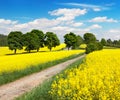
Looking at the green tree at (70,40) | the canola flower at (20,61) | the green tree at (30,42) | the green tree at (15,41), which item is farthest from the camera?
the green tree at (70,40)

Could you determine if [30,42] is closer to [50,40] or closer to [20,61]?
[50,40]

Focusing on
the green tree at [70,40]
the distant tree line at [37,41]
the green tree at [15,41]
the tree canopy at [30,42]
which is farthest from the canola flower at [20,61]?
the green tree at [70,40]

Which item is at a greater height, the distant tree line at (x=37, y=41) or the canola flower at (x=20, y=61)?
the distant tree line at (x=37, y=41)

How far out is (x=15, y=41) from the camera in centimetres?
8525

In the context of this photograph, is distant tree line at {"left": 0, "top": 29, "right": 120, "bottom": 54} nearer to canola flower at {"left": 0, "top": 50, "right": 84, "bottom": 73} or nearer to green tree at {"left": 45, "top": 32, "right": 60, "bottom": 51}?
green tree at {"left": 45, "top": 32, "right": 60, "bottom": 51}

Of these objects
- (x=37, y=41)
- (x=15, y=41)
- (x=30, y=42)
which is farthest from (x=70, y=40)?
(x=15, y=41)

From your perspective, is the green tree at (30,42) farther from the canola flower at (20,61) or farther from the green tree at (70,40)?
the canola flower at (20,61)

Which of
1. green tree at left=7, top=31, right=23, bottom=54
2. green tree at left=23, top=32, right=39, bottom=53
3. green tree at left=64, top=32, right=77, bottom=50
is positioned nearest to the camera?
green tree at left=7, top=31, right=23, bottom=54

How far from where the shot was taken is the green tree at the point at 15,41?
84.8 m

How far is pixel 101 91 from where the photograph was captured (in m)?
8.25

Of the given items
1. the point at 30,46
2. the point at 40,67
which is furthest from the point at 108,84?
the point at 30,46

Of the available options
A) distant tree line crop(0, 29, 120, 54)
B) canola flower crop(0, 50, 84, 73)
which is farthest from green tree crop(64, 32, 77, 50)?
canola flower crop(0, 50, 84, 73)

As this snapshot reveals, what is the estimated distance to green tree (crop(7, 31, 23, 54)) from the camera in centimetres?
8482

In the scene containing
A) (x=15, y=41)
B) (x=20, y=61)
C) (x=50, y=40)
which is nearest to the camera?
(x=20, y=61)
